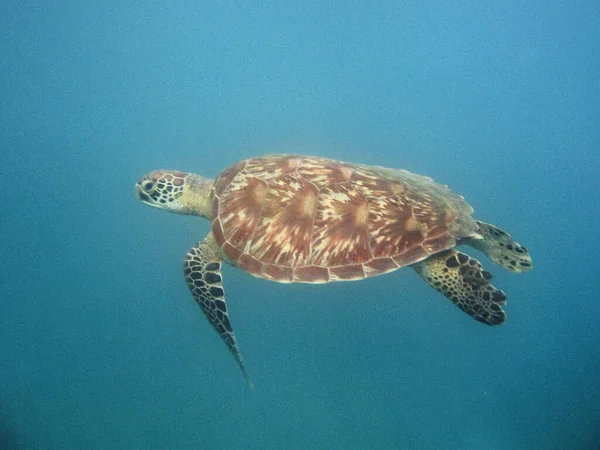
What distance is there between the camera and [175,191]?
4492 millimetres

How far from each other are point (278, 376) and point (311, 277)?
4.78 meters

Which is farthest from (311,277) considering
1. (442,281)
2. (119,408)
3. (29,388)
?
(29,388)

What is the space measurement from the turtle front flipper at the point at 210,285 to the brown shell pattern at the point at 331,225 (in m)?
0.30

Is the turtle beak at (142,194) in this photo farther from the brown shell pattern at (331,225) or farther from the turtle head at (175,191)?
the brown shell pattern at (331,225)

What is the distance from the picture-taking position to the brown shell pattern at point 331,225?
3.19m

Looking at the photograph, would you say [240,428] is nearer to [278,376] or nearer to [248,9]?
[278,376]

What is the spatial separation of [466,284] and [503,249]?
669 millimetres

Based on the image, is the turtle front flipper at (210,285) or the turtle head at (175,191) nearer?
the turtle front flipper at (210,285)

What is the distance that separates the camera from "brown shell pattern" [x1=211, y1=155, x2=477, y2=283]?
319 cm

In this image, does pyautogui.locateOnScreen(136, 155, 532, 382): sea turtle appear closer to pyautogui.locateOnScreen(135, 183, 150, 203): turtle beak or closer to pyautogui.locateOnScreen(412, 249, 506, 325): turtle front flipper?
pyautogui.locateOnScreen(412, 249, 506, 325): turtle front flipper

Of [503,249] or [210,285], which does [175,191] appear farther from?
[503,249]

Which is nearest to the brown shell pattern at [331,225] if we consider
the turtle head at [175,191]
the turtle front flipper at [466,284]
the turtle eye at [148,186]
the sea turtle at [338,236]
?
the sea turtle at [338,236]

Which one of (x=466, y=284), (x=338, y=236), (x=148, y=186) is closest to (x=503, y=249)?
(x=466, y=284)

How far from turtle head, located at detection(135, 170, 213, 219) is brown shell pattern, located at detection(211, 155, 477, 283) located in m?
0.96
